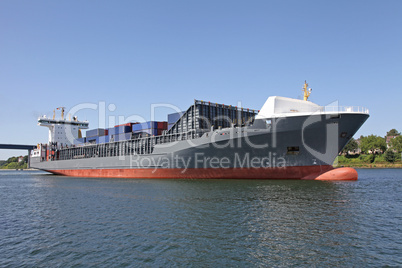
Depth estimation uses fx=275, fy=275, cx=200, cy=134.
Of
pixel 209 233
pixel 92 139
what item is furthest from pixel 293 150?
pixel 92 139

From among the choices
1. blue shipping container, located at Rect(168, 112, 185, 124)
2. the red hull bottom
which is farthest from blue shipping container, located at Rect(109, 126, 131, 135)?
blue shipping container, located at Rect(168, 112, 185, 124)

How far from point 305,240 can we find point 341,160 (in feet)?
326

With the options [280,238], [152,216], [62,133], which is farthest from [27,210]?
[62,133]

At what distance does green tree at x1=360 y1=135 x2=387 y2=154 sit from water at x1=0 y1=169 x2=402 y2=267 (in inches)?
3713

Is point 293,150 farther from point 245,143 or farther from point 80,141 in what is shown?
point 80,141

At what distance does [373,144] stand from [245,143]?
91524mm

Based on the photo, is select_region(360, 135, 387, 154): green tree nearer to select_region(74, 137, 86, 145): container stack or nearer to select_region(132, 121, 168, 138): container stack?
select_region(132, 121, 168, 138): container stack

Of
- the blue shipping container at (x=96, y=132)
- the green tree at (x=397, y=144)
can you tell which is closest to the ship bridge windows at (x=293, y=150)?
the blue shipping container at (x=96, y=132)

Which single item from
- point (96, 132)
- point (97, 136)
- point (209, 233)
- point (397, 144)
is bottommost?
point (209, 233)

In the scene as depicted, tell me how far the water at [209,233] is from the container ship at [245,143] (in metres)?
8.68

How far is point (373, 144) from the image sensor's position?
9894cm

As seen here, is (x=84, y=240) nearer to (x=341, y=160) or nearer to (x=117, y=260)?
(x=117, y=260)

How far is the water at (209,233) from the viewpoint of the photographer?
351 inches

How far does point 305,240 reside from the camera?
406 inches
